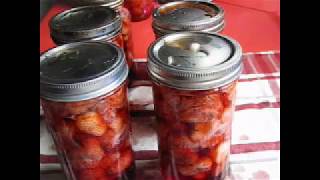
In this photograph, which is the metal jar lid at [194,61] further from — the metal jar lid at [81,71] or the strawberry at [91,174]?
the strawberry at [91,174]

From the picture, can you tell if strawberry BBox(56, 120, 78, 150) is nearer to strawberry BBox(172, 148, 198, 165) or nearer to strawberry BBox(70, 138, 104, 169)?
strawberry BBox(70, 138, 104, 169)

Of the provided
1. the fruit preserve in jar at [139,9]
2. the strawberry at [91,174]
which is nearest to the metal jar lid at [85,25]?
the strawberry at [91,174]

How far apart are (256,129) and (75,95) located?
1.20 feet

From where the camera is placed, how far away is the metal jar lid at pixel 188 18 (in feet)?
2.14

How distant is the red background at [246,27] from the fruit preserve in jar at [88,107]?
0.40 metres

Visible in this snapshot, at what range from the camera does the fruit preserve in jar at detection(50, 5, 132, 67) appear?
2.09ft

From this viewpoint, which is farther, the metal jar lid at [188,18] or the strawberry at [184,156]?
the metal jar lid at [188,18]

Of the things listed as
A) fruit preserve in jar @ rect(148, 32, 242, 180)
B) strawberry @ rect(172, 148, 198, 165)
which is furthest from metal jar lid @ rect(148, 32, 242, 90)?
strawberry @ rect(172, 148, 198, 165)

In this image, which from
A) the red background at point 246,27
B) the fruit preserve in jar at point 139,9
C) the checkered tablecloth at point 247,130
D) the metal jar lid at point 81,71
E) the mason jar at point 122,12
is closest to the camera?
the metal jar lid at point 81,71

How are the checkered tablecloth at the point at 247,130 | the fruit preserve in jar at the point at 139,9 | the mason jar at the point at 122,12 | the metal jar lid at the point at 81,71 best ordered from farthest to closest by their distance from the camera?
the fruit preserve in jar at the point at 139,9 → the mason jar at the point at 122,12 → the checkered tablecloth at the point at 247,130 → the metal jar lid at the point at 81,71

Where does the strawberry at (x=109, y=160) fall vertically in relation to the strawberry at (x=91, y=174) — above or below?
above

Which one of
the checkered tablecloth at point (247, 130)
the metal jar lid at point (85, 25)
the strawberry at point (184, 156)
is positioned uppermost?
the metal jar lid at point (85, 25)

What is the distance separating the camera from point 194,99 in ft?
1.63

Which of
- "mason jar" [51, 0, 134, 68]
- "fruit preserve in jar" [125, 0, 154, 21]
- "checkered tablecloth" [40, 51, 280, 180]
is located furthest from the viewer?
"fruit preserve in jar" [125, 0, 154, 21]
